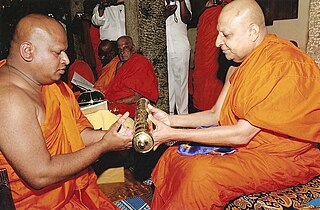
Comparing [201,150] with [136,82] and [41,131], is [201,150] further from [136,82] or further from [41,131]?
[136,82]

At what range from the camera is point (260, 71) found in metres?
2.15

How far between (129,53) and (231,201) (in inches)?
141

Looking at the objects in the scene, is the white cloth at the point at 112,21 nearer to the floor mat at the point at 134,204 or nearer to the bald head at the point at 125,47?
the bald head at the point at 125,47

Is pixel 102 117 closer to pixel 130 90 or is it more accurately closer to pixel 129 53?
pixel 130 90

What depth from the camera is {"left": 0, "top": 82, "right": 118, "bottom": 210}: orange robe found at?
6.34ft

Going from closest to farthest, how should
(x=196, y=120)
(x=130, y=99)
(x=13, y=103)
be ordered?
(x=13, y=103), (x=196, y=120), (x=130, y=99)

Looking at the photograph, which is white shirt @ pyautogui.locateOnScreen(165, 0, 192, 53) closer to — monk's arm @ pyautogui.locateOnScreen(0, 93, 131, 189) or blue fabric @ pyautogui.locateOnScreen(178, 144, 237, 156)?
blue fabric @ pyautogui.locateOnScreen(178, 144, 237, 156)

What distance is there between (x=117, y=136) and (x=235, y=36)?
3.49ft

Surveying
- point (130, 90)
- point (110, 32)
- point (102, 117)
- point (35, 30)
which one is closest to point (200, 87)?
point (130, 90)

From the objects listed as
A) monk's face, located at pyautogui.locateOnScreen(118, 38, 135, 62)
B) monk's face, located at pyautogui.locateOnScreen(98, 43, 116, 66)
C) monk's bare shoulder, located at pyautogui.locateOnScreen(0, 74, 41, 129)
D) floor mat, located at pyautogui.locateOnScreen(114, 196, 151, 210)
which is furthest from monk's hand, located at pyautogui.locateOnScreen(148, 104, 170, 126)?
monk's face, located at pyautogui.locateOnScreen(98, 43, 116, 66)

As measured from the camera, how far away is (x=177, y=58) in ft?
20.9

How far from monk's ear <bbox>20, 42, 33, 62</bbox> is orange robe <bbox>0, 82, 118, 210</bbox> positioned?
0.31 meters

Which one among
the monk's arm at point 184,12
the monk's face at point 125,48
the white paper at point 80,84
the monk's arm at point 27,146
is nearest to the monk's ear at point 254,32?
the monk's arm at point 27,146

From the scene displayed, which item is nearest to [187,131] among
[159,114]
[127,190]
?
[159,114]
